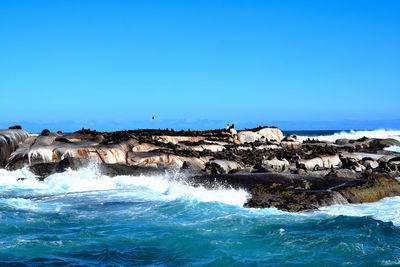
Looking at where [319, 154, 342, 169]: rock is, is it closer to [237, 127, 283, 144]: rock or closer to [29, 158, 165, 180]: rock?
[237, 127, 283, 144]: rock

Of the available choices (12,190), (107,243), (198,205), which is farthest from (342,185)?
(12,190)

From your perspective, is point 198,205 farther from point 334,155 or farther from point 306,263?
→ point 334,155

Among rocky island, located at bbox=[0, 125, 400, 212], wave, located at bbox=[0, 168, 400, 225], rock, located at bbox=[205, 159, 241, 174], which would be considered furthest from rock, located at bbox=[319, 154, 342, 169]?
wave, located at bbox=[0, 168, 400, 225]

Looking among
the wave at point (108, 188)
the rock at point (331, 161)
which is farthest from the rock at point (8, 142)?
the rock at point (331, 161)

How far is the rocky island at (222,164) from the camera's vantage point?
550 inches

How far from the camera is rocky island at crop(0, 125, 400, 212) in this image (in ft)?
45.9

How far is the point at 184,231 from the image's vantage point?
10172mm


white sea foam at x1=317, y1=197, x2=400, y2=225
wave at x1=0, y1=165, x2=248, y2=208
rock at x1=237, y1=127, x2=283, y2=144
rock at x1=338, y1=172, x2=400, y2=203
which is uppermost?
rock at x1=237, y1=127, x2=283, y2=144

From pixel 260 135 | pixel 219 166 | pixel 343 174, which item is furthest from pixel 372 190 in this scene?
pixel 260 135

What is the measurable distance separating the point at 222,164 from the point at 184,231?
1040 centimetres

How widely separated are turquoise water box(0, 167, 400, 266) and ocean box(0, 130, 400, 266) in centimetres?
2

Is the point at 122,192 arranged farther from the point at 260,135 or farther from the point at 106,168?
the point at 260,135

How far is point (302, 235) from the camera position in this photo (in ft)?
32.0

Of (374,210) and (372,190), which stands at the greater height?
(372,190)
